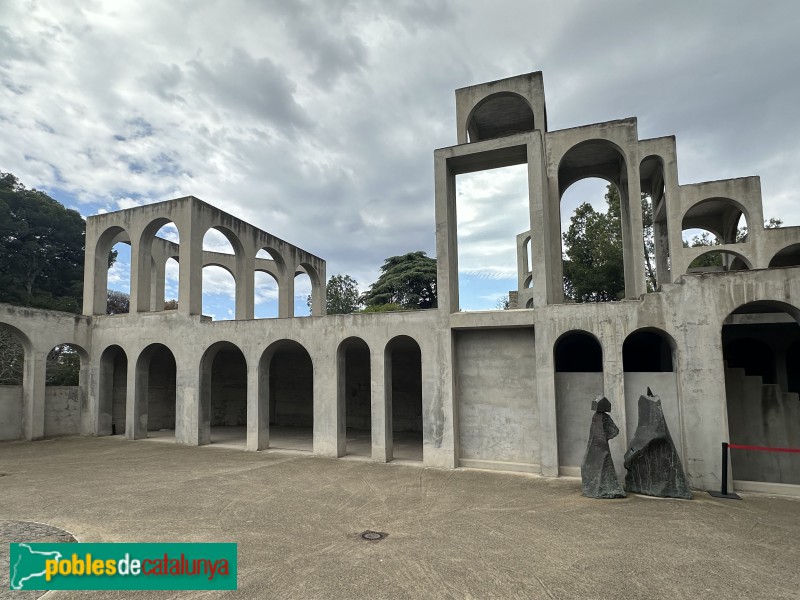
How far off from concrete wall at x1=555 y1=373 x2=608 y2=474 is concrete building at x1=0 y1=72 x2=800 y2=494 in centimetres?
4

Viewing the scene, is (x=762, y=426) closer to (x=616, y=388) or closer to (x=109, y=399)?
(x=616, y=388)

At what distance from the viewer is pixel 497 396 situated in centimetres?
1293

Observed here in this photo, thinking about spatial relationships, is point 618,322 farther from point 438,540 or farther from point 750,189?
point 750,189

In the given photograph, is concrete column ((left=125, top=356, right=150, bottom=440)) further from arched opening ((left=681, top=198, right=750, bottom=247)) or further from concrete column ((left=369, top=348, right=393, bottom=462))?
arched opening ((left=681, top=198, right=750, bottom=247))

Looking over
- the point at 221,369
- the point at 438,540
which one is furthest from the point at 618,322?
the point at 221,369

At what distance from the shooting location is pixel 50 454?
48.9ft

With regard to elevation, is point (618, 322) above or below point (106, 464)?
above

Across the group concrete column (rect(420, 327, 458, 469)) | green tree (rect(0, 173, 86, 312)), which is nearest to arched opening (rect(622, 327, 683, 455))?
concrete column (rect(420, 327, 458, 469))

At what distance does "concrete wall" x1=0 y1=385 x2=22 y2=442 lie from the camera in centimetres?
1744

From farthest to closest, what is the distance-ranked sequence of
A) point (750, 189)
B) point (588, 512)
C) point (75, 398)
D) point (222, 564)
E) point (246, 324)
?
point (75, 398)
point (750, 189)
point (246, 324)
point (588, 512)
point (222, 564)

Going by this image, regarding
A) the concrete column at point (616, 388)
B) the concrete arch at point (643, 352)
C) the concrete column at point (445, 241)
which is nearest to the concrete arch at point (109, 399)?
the concrete column at point (445, 241)

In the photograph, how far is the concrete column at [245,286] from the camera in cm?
2062

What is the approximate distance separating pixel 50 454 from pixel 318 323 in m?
10.1

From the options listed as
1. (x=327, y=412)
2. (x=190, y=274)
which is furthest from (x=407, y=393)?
(x=190, y=274)
